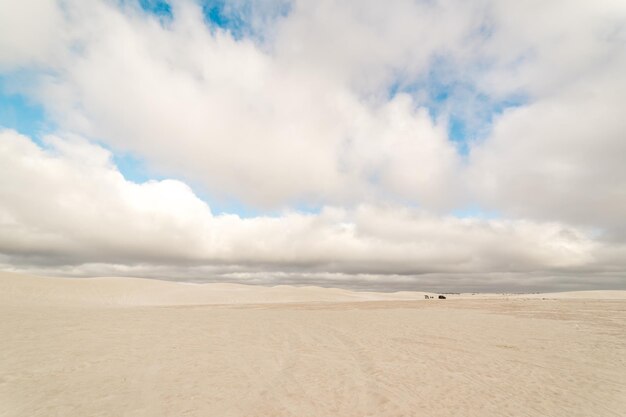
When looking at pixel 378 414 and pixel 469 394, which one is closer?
pixel 378 414

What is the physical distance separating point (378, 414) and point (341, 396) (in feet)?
4.87

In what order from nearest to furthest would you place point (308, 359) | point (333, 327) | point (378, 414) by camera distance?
point (378, 414), point (308, 359), point (333, 327)

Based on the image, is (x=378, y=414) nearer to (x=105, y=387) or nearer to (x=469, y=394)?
(x=469, y=394)

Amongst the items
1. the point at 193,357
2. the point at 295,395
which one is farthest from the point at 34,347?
the point at 295,395

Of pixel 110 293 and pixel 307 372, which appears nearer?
pixel 307 372

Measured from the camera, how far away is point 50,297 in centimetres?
5500

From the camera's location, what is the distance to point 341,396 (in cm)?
943

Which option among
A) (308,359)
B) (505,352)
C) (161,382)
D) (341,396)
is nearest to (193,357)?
(161,382)

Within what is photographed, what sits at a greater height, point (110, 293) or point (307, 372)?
point (307, 372)

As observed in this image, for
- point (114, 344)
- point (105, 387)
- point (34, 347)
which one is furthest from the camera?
point (114, 344)

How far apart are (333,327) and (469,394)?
14.9 meters

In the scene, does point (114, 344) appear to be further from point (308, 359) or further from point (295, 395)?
point (295, 395)

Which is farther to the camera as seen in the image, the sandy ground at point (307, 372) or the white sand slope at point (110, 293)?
the white sand slope at point (110, 293)

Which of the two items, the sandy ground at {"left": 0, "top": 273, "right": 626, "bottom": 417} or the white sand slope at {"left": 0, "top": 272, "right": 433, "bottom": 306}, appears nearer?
the sandy ground at {"left": 0, "top": 273, "right": 626, "bottom": 417}
